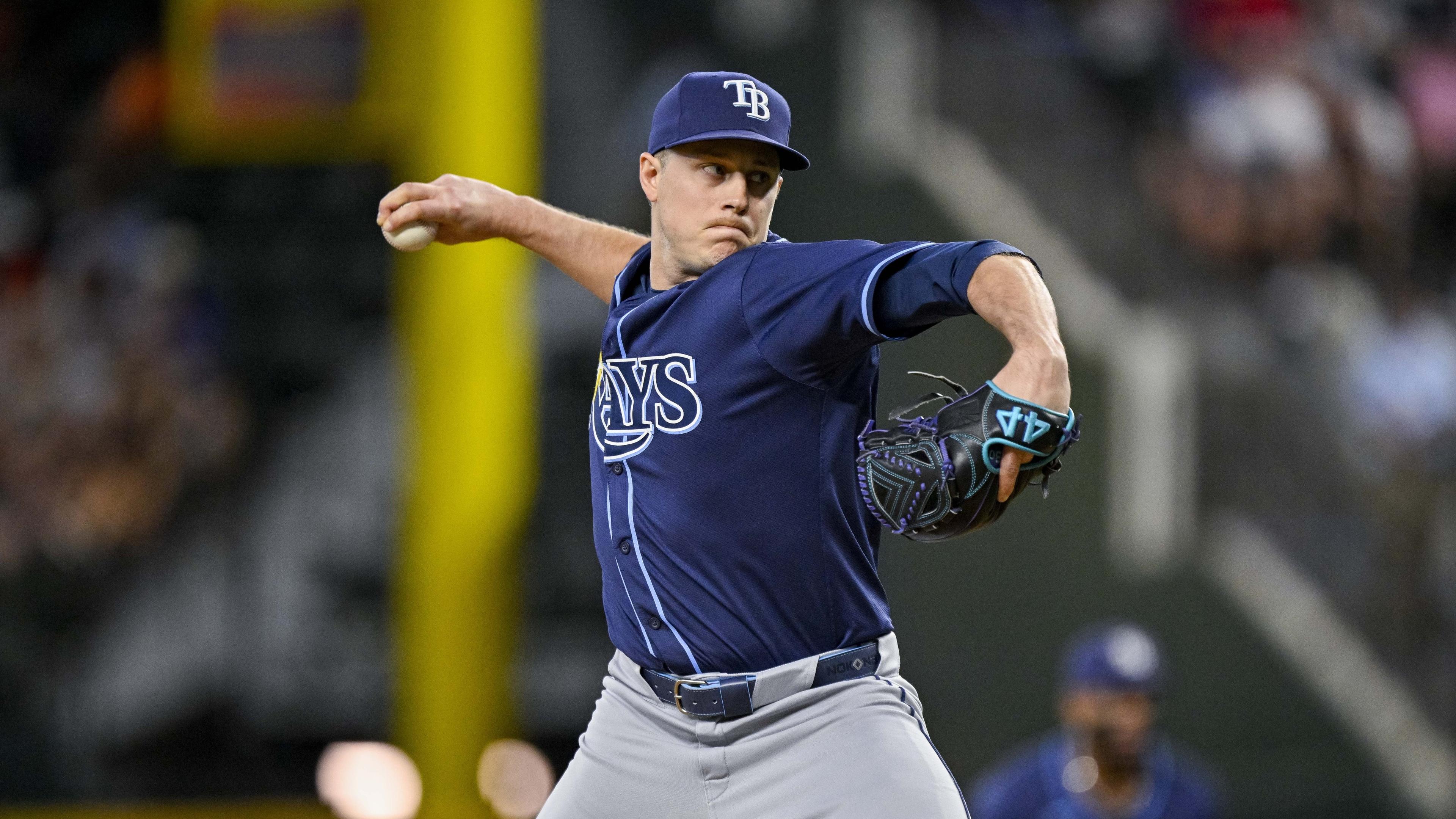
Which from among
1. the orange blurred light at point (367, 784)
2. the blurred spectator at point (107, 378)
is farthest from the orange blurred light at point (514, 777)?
the blurred spectator at point (107, 378)

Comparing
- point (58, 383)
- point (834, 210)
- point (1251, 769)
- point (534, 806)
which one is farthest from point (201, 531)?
point (1251, 769)

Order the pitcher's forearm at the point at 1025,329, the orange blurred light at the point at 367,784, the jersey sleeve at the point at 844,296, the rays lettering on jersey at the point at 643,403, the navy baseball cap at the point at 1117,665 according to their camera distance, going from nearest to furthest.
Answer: the pitcher's forearm at the point at 1025,329 → the jersey sleeve at the point at 844,296 → the rays lettering on jersey at the point at 643,403 → the navy baseball cap at the point at 1117,665 → the orange blurred light at the point at 367,784

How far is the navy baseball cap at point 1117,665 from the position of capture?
6035 mm

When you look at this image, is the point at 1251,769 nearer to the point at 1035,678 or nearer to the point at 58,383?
the point at 1035,678

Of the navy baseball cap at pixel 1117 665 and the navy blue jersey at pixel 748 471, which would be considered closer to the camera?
the navy blue jersey at pixel 748 471

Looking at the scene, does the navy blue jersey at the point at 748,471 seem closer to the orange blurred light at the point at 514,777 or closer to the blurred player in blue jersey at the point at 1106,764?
the blurred player in blue jersey at the point at 1106,764

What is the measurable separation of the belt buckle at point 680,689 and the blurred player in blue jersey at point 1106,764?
3.23 m

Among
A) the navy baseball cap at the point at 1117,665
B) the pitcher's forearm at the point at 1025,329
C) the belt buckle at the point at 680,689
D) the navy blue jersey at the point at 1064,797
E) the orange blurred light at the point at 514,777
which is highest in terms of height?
the pitcher's forearm at the point at 1025,329

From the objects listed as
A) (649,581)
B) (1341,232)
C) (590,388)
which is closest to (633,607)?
(649,581)

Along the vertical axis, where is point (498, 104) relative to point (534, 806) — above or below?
above

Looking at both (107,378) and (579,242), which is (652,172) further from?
(107,378)

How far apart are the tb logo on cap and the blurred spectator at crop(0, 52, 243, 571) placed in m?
6.84

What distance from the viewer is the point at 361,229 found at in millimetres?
9812

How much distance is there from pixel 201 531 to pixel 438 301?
1.76 meters
